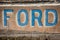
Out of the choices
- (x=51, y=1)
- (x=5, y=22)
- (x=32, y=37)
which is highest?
(x=51, y=1)

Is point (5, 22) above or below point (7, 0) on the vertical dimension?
below

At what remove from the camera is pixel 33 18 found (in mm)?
7727

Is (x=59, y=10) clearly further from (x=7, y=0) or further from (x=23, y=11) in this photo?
(x=7, y=0)

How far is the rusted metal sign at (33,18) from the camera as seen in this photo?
7688 mm

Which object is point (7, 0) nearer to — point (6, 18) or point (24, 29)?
point (6, 18)

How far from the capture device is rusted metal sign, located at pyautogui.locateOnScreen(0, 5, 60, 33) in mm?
7688

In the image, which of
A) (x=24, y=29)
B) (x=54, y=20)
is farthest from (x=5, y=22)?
(x=54, y=20)

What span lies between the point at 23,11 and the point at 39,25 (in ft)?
2.45

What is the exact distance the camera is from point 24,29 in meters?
7.76

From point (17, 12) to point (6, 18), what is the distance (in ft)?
1.47

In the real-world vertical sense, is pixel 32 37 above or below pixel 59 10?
below

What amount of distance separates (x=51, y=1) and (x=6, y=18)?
1696 mm

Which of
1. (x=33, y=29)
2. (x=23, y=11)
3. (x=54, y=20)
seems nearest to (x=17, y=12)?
(x=23, y=11)

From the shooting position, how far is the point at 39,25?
772cm
